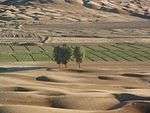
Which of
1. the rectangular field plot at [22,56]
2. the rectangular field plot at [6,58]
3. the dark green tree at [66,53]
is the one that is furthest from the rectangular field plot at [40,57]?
the dark green tree at [66,53]

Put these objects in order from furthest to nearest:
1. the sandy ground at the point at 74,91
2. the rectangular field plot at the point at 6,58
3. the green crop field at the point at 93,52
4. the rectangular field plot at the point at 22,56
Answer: the green crop field at the point at 93,52 → the rectangular field plot at the point at 22,56 → the rectangular field plot at the point at 6,58 → the sandy ground at the point at 74,91

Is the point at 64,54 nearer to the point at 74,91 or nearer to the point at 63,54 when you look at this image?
the point at 63,54

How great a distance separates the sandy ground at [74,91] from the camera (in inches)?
Answer: 2330

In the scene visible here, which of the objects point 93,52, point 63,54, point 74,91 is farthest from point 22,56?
point 74,91

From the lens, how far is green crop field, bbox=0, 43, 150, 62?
446ft

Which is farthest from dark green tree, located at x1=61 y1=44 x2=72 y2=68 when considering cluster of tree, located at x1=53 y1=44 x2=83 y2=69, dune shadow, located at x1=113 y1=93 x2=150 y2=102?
dune shadow, located at x1=113 y1=93 x2=150 y2=102

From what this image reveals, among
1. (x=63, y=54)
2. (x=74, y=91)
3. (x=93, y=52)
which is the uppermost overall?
(x=74, y=91)

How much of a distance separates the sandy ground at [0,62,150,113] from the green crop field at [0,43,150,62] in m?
22.6

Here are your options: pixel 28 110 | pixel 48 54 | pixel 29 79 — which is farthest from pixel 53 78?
pixel 48 54

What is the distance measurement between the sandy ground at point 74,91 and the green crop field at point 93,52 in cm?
2261

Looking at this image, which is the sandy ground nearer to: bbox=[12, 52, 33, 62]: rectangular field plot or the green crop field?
bbox=[12, 52, 33, 62]: rectangular field plot

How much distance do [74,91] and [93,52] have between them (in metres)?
79.6

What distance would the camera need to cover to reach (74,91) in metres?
73.3

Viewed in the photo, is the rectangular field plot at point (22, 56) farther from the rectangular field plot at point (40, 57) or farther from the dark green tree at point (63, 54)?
the dark green tree at point (63, 54)
